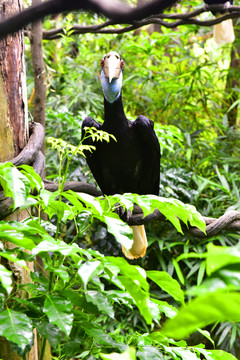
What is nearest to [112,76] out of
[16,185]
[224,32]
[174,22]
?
[174,22]

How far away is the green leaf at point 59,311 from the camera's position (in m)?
0.53

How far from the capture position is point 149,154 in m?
1.49

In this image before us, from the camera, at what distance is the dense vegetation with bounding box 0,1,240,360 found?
0.55 meters

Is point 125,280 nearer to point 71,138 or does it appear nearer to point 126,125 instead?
point 126,125

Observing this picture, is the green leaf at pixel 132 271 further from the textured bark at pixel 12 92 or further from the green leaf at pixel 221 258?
the textured bark at pixel 12 92

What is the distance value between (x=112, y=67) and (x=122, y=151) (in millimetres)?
271

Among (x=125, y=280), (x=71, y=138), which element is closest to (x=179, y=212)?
(x=125, y=280)

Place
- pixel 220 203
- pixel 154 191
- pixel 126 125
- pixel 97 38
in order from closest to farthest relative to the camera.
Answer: pixel 126 125 < pixel 154 191 < pixel 220 203 < pixel 97 38

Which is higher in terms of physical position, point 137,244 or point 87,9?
point 87,9

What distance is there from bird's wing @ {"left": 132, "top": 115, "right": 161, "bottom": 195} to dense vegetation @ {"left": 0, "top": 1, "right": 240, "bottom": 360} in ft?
0.35

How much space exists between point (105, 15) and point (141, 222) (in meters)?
0.75

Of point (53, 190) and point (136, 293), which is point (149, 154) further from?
point (136, 293)

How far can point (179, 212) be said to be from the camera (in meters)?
0.74

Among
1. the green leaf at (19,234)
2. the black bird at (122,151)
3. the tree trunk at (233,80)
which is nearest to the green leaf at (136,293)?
the green leaf at (19,234)
